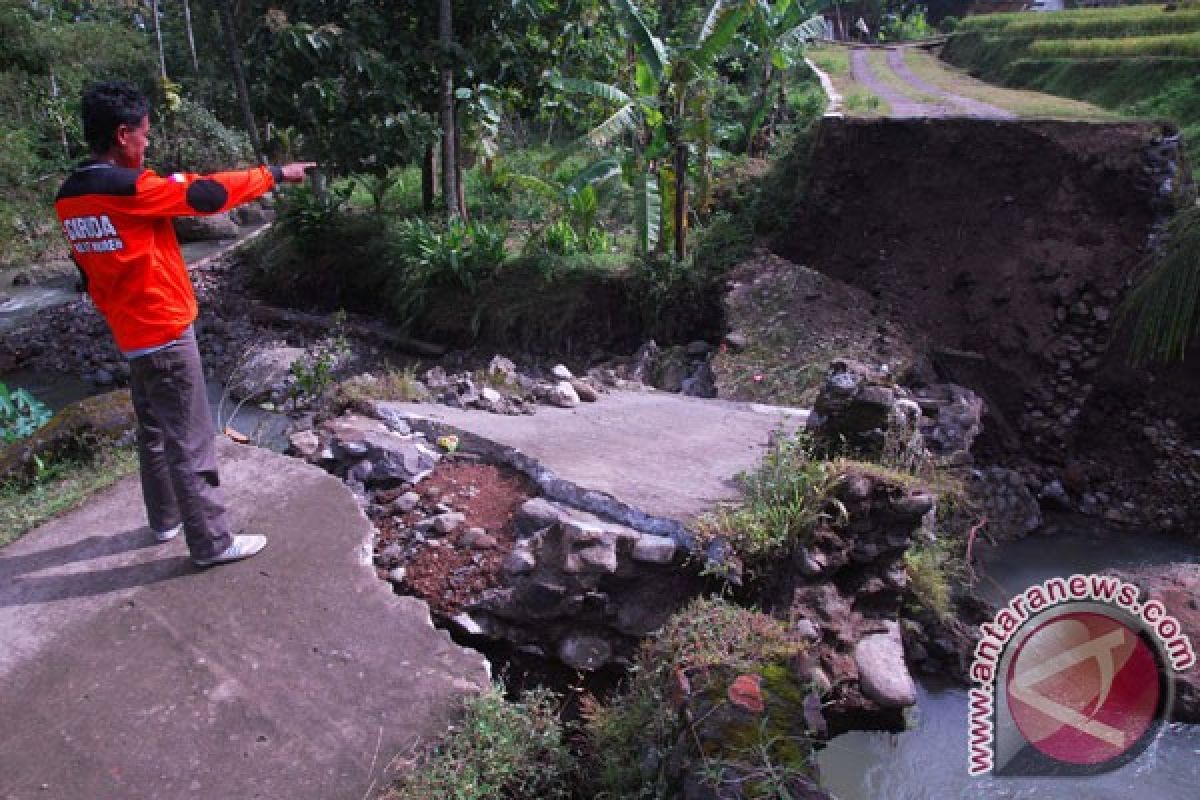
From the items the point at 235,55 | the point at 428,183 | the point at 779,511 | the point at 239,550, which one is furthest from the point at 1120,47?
the point at 239,550

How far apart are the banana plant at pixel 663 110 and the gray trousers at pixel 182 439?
587 centimetres

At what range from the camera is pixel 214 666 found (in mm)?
3014

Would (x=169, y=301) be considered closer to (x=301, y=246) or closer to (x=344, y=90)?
(x=344, y=90)

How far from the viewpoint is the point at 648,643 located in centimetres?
339

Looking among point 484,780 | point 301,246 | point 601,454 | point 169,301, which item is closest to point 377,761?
point 484,780

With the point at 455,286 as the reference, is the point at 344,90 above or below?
above

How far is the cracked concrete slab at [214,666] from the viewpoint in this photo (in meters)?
2.65

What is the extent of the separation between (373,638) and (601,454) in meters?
1.83

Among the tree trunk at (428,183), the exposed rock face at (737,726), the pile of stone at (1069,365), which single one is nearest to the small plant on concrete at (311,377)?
the tree trunk at (428,183)

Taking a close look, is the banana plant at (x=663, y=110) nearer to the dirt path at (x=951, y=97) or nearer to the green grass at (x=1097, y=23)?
the dirt path at (x=951, y=97)

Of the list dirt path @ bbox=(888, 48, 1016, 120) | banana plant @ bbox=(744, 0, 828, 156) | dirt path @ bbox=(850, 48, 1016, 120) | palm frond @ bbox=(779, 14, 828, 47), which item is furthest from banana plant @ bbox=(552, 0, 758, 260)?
dirt path @ bbox=(888, 48, 1016, 120)

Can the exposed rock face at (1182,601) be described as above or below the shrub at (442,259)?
below

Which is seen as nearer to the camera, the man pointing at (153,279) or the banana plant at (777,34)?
the man pointing at (153,279)

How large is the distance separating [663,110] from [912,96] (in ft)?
22.5
